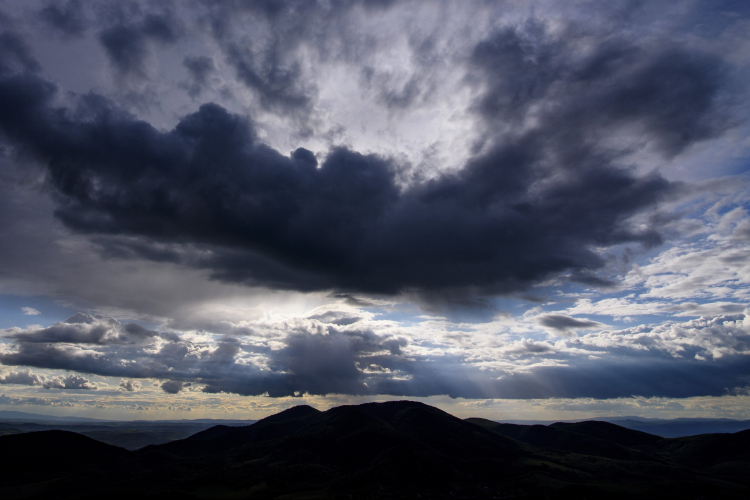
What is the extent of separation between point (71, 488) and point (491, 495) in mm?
156907

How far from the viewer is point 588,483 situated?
172 meters

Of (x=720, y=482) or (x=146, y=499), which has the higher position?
(x=146, y=499)

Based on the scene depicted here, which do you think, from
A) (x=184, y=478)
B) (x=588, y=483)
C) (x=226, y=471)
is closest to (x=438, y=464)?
(x=588, y=483)

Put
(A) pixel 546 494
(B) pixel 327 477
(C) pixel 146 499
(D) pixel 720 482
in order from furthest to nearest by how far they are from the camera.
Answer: (D) pixel 720 482
(B) pixel 327 477
(A) pixel 546 494
(C) pixel 146 499

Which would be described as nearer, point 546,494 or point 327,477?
point 546,494

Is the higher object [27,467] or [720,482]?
[27,467]

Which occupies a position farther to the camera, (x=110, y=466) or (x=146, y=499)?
(x=110, y=466)

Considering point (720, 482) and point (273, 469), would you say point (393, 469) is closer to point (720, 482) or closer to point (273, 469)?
point (273, 469)

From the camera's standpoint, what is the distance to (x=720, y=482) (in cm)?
18925

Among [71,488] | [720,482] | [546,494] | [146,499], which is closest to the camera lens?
[146,499]

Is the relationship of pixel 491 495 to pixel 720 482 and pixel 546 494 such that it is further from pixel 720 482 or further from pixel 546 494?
pixel 720 482

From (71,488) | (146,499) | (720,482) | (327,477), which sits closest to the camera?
(146,499)

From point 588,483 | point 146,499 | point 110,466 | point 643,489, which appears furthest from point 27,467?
point 643,489

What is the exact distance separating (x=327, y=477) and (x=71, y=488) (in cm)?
9341
